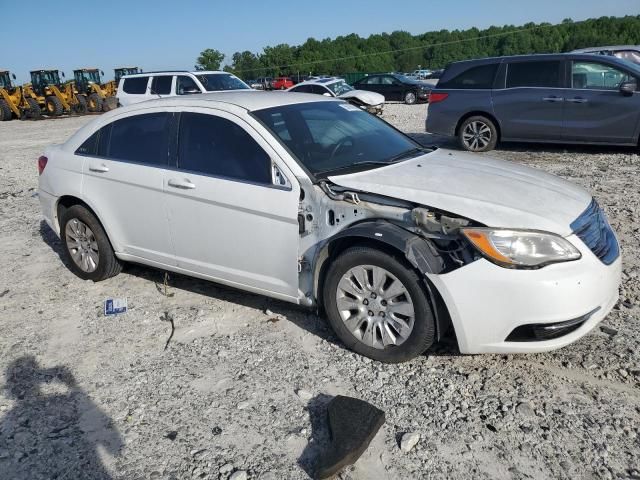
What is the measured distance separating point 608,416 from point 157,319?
10.1 feet

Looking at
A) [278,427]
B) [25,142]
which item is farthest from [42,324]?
[25,142]

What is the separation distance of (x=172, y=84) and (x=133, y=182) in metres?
11.9

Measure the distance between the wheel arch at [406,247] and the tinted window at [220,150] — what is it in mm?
725

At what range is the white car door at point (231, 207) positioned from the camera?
3596mm

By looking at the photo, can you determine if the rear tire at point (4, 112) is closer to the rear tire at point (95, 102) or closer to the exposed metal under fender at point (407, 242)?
the rear tire at point (95, 102)

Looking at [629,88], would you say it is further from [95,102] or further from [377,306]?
[95,102]

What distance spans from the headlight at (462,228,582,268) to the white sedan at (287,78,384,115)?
46.7ft

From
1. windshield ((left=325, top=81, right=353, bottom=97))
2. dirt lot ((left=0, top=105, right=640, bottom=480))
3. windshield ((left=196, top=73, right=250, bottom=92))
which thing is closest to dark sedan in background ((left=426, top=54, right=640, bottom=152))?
dirt lot ((left=0, top=105, right=640, bottom=480))

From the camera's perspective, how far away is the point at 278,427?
292 centimetres

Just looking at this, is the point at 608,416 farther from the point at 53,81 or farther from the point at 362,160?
the point at 53,81

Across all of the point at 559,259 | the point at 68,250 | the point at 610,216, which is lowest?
the point at 610,216

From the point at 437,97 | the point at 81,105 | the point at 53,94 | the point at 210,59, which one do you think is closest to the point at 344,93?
the point at 437,97

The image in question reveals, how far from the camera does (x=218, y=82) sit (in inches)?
608

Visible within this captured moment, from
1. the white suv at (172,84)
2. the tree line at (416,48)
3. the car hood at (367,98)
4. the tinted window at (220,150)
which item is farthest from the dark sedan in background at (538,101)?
the tree line at (416,48)
